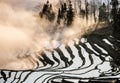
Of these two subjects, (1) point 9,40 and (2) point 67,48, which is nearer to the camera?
(2) point 67,48

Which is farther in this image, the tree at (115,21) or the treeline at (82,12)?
the treeline at (82,12)

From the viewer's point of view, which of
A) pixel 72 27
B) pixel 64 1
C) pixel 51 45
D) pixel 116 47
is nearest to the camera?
pixel 116 47

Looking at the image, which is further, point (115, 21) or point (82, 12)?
point (82, 12)

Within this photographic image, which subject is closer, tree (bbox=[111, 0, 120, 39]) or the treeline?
tree (bbox=[111, 0, 120, 39])

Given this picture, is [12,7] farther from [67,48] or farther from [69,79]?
[69,79]

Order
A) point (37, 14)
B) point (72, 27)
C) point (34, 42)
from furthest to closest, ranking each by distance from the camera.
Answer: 1. point (37, 14)
2. point (72, 27)
3. point (34, 42)

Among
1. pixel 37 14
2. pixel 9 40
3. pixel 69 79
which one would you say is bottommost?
pixel 69 79

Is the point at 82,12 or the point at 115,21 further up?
the point at 82,12

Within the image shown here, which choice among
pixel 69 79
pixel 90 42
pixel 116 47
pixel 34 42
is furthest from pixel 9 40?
pixel 69 79

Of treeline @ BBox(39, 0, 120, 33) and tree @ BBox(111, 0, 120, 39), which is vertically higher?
treeline @ BBox(39, 0, 120, 33)

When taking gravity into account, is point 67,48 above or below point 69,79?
above

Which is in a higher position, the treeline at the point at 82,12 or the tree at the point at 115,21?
the treeline at the point at 82,12
